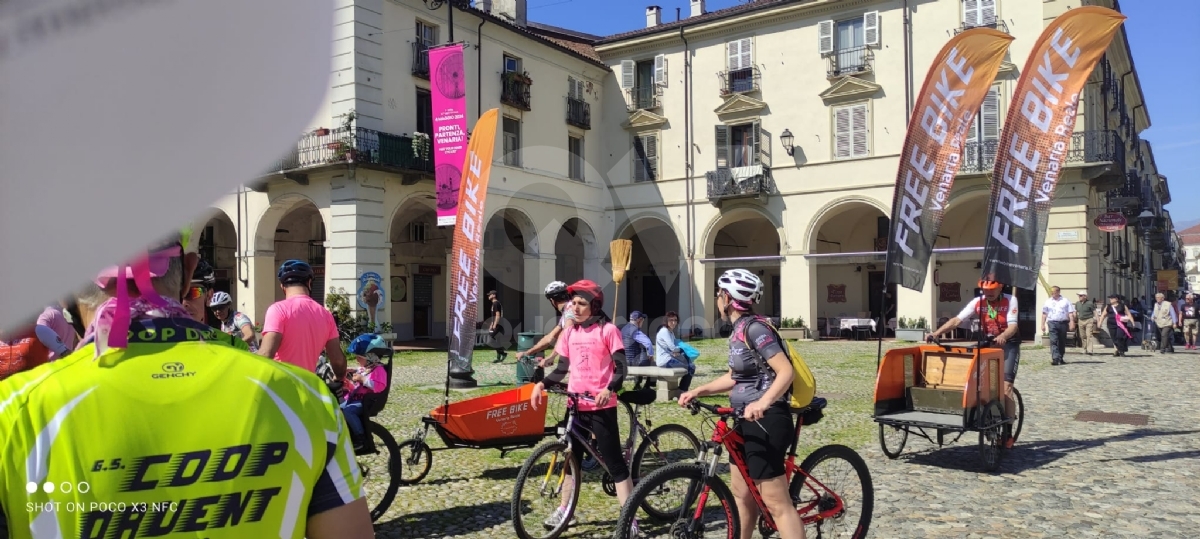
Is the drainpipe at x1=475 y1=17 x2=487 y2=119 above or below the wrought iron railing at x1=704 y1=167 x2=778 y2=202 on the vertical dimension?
above

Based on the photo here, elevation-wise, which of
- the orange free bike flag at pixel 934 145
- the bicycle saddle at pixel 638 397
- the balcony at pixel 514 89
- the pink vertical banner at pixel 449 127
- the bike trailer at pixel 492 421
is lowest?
the bike trailer at pixel 492 421

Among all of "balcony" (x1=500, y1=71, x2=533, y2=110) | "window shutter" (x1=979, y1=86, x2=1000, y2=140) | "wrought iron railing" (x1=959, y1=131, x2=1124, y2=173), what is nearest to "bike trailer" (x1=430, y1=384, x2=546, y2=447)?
"wrought iron railing" (x1=959, y1=131, x2=1124, y2=173)

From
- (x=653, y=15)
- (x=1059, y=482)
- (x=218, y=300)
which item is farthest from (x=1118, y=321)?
(x=653, y=15)

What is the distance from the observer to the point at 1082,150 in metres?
22.2

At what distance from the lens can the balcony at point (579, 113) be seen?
1089 inches

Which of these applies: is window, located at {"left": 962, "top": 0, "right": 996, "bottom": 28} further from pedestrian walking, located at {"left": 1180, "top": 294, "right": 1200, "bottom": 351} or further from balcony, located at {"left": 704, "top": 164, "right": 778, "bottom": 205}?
pedestrian walking, located at {"left": 1180, "top": 294, "right": 1200, "bottom": 351}

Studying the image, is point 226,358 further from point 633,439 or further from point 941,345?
point 941,345

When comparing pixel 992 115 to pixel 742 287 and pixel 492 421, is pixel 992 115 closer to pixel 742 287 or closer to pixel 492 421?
pixel 492 421

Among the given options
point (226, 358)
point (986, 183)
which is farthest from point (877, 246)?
point (226, 358)

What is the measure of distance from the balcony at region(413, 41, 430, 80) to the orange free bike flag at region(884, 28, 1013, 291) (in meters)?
16.5

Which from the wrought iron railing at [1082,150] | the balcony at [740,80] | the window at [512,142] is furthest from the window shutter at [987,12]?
the window at [512,142]

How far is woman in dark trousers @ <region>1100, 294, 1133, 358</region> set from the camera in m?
18.9

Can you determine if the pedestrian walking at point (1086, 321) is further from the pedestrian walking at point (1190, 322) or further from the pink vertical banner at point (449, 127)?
the pink vertical banner at point (449, 127)

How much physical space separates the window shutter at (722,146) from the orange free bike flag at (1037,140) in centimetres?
1957
